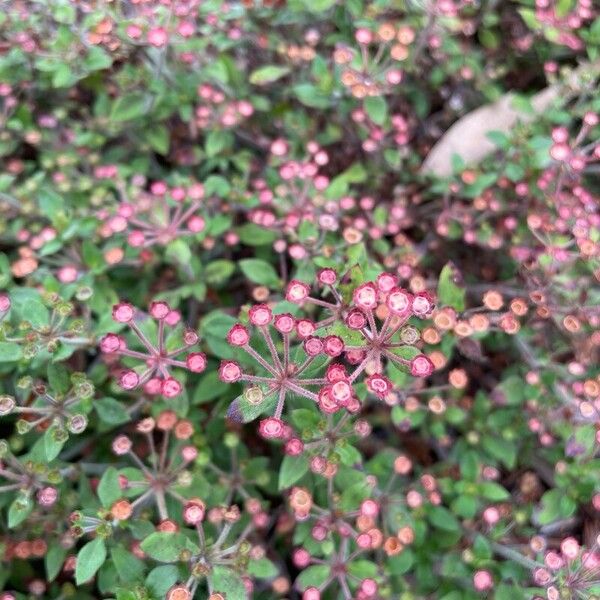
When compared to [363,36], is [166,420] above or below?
below

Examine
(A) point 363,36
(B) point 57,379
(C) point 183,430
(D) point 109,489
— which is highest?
(A) point 363,36

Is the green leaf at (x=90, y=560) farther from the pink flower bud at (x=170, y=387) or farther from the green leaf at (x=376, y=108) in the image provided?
the green leaf at (x=376, y=108)

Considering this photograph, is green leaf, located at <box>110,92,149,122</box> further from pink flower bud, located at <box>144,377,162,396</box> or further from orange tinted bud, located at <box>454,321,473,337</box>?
orange tinted bud, located at <box>454,321,473,337</box>

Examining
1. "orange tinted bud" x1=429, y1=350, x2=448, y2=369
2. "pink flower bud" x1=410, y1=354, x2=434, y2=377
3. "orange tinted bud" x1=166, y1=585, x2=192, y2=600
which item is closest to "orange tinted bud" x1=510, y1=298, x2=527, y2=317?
"orange tinted bud" x1=429, y1=350, x2=448, y2=369

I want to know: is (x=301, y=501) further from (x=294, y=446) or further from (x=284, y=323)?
(x=284, y=323)

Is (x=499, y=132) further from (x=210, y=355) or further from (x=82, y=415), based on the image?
(x=82, y=415)

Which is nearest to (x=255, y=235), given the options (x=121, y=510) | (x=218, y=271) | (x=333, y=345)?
(x=218, y=271)

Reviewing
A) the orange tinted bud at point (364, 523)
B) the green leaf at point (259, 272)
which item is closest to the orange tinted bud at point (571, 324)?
the orange tinted bud at point (364, 523)
